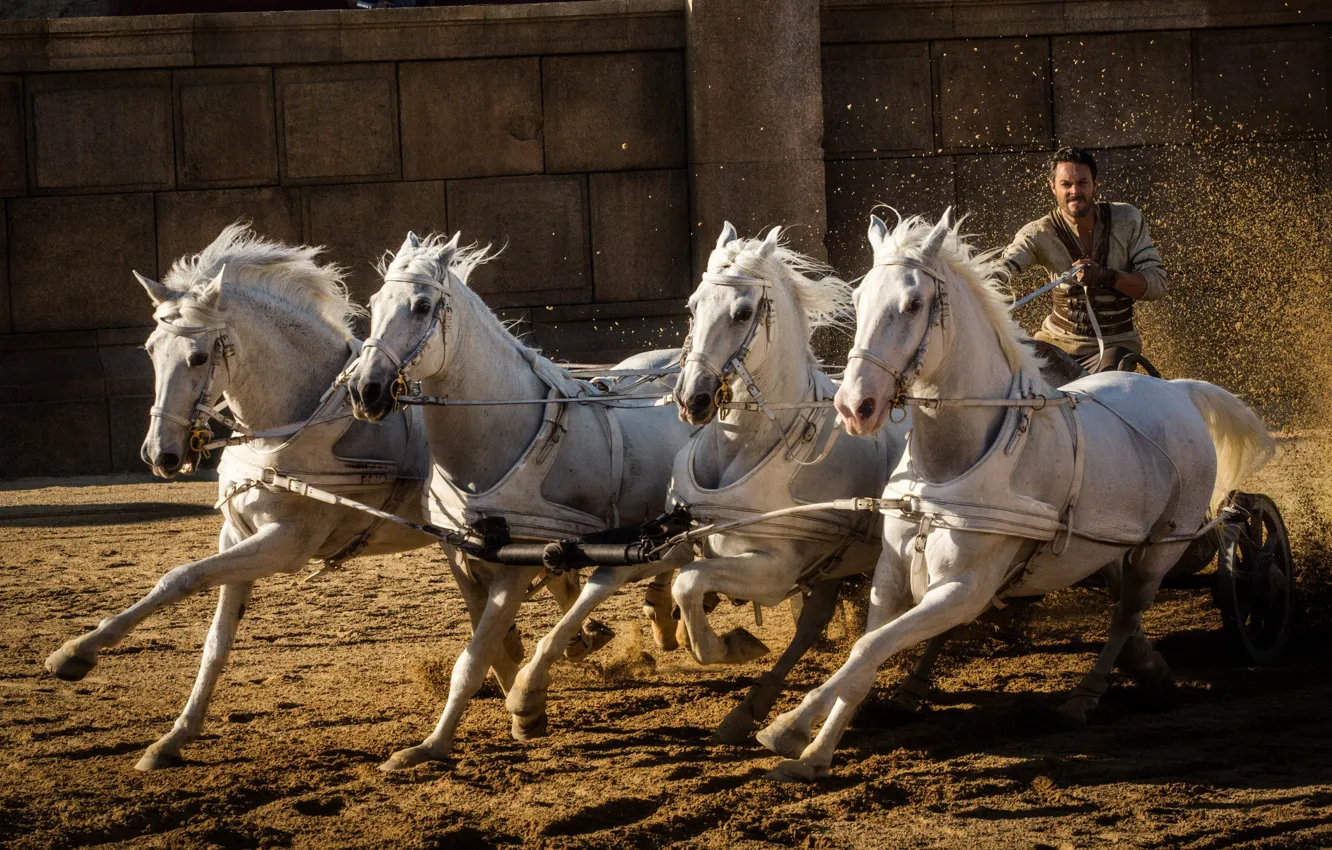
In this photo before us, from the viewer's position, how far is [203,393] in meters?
5.52

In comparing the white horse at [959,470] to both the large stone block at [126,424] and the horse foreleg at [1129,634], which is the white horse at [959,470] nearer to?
the horse foreleg at [1129,634]

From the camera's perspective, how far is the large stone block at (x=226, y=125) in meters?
12.5

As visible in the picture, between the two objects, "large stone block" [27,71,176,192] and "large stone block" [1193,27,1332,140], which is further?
"large stone block" [1193,27,1332,140]

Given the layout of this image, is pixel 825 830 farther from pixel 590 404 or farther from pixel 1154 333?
pixel 1154 333

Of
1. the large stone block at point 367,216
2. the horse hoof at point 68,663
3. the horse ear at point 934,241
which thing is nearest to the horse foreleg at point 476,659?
the horse hoof at point 68,663

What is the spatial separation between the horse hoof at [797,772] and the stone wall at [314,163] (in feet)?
26.5

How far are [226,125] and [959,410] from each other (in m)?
9.21

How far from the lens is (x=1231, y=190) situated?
42.4ft

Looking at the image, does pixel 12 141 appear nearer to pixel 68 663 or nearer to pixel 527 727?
pixel 68 663

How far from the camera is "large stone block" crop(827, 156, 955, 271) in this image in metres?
12.7

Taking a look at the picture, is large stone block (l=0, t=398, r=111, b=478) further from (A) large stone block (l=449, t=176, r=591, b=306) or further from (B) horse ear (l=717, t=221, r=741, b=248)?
(B) horse ear (l=717, t=221, r=741, b=248)

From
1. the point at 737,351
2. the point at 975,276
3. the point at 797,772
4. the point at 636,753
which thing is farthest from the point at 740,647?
the point at 975,276

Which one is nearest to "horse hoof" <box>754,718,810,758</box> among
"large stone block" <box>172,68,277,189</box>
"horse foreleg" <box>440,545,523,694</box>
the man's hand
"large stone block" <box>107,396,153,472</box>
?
"horse foreleg" <box>440,545,523,694</box>

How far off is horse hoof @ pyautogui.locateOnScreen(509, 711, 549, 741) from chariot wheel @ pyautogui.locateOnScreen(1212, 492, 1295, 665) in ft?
9.06
